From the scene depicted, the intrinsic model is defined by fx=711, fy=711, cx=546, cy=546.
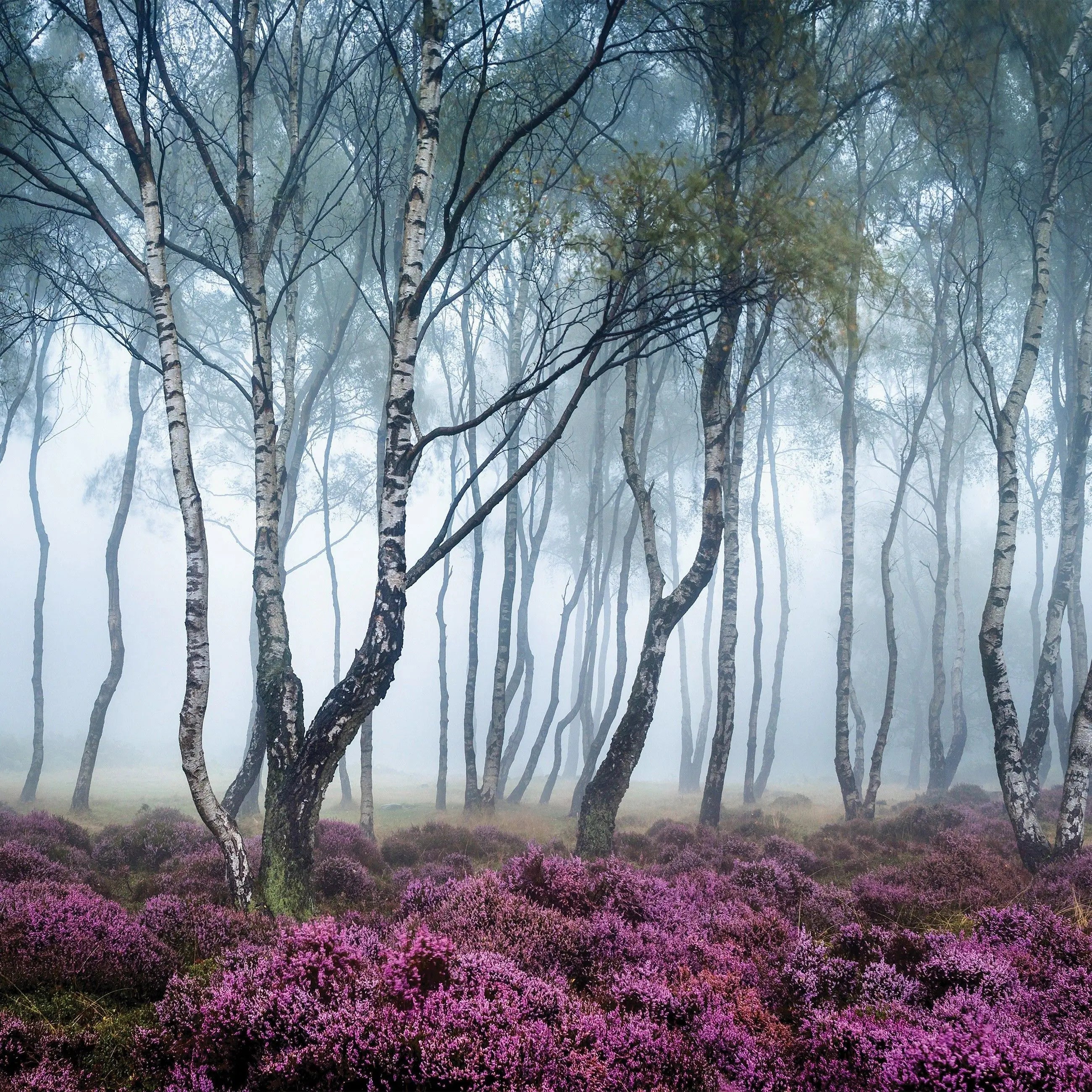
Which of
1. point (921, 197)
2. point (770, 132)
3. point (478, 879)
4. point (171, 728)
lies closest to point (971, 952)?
point (478, 879)

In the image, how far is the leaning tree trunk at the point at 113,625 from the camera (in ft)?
48.0

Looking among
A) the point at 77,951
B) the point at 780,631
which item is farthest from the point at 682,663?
the point at 77,951

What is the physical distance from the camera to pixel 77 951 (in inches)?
178

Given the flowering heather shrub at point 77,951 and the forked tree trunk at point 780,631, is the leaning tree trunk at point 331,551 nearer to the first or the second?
the forked tree trunk at point 780,631

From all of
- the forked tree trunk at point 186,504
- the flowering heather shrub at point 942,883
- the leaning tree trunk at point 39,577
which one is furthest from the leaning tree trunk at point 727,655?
the leaning tree trunk at point 39,577

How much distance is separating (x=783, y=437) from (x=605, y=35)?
28.7 meters

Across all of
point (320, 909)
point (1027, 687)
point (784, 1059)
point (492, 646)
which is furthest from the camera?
point (492, 646)

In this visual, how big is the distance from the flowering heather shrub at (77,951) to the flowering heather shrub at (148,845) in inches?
143

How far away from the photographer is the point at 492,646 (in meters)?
96.9

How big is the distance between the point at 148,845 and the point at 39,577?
42.7 feet

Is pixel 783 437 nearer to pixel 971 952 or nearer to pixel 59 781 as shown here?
pixel 971 952

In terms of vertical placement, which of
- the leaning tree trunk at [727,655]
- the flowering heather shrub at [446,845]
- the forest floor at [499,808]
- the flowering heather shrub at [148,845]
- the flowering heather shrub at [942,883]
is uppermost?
the leaning tree trunk at [727,655]

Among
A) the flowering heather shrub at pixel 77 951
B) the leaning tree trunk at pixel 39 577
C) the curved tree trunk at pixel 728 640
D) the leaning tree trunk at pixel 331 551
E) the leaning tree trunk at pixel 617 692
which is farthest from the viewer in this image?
the leaning tree trunk at pixel 331 551

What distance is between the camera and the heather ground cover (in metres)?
3.08
